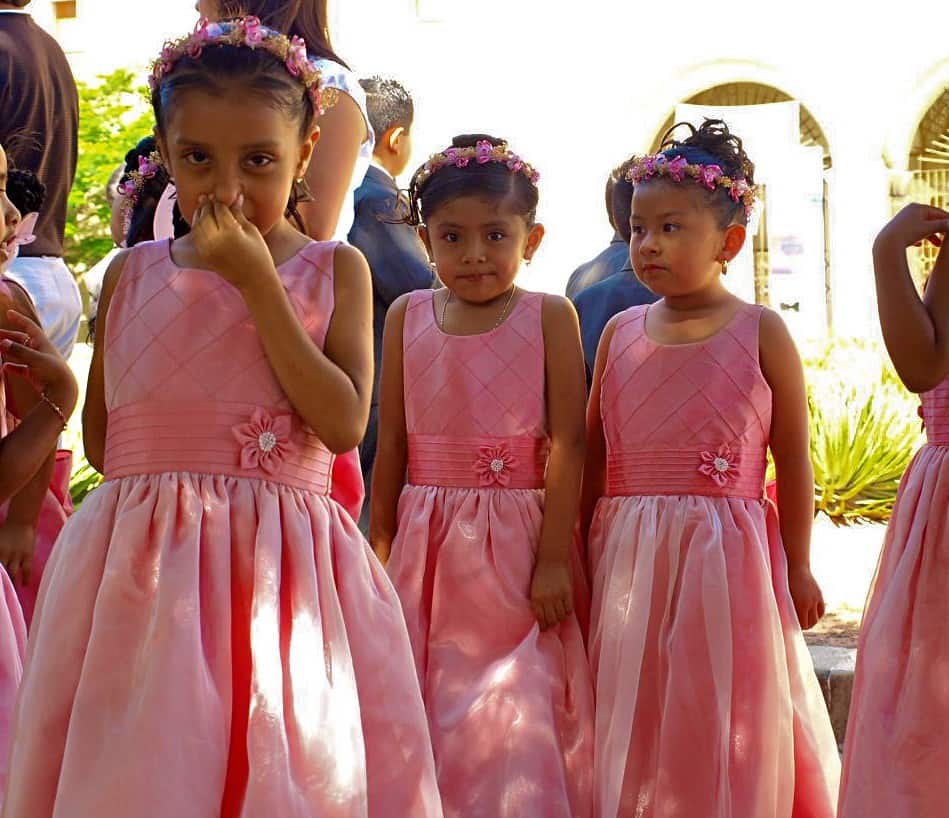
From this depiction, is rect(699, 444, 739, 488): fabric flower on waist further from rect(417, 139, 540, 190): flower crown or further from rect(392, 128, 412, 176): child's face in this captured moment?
rect(392, 128, 412, 176): child's face

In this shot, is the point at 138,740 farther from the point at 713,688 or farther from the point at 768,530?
the point at 768,530

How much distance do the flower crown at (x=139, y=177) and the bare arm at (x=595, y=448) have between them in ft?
4.14

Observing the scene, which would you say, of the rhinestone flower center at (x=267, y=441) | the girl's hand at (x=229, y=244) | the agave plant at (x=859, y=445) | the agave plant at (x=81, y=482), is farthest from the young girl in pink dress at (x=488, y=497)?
the agave plant at (x=859, y=445)

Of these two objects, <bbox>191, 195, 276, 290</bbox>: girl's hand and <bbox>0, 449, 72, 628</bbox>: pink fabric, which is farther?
<bbox>0, 449, 72, 628</bbox>: pink fabric

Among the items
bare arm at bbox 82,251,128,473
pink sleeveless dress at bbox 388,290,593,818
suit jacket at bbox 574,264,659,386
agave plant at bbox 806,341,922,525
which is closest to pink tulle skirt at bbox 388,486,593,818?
pink sleeveless dress at bbox 388,290,593,818

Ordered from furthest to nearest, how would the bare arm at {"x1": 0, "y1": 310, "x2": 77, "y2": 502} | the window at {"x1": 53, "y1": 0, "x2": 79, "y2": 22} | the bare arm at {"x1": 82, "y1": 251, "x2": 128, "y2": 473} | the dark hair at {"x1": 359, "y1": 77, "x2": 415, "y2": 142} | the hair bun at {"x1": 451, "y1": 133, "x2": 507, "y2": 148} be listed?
the window at {"x1": 53, "y1": 0, "x2": 79, "y2": 22}, the dark hair at {"x1": 359, "y1": 77, "x2": 415, "y2": 142}, the hair bun at {"x1": 451, "y1": 133, "x2": 507, "y2": 148}, the bare arm at {"x1": 0, "y1": 310, "x2": 77, "y2": 502}, the bare arm at {"x1": 82, "y1": 251, "x2": 128, "y2": 473}

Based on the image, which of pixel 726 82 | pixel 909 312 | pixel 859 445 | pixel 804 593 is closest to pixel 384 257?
pixel 804 593

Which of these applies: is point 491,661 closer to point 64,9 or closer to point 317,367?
point 317,367

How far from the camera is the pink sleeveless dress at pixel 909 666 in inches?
138

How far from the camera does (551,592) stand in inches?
163

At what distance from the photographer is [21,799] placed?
2.69 metres

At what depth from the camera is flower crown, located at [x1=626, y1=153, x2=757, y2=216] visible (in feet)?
14.4

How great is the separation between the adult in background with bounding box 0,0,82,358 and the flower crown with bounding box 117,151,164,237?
398 mm

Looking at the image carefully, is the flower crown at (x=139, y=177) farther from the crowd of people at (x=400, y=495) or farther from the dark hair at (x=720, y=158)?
the dark hair at (x=720, y=158)
